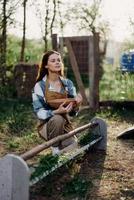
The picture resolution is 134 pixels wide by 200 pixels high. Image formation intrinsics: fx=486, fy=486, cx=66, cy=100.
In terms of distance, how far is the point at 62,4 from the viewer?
12.3m

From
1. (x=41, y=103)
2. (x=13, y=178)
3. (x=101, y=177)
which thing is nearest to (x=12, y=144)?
(x=41, y=103)

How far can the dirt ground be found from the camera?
14.8 ft

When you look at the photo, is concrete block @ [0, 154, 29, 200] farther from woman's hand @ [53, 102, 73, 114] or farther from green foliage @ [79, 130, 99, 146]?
green foliage @ [79, 130, 99, 146]

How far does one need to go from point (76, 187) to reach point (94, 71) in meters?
5.20

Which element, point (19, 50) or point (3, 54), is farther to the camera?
point (19, 50)

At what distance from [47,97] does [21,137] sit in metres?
2.23

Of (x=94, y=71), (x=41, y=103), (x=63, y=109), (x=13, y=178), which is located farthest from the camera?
(x=94, y=71)

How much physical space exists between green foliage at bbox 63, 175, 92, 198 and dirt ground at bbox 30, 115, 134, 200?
4 centimetres

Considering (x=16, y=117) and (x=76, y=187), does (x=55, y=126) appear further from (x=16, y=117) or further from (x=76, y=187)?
(x=16, y=117)

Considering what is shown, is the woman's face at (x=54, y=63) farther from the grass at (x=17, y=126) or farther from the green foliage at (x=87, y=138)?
the grass at (x=17, y=126)

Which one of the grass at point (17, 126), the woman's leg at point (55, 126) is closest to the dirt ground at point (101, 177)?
the woman's leg at point (55, 126)

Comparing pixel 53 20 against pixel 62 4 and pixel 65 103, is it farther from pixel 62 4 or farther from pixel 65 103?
pixel 65 103

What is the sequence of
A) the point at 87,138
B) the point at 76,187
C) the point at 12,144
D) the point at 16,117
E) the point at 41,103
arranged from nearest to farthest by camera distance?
1. the point at 76,187
2. the point at 41,103
3. the point at 87,138
4. the point at 12,144
5. the point at 16,117

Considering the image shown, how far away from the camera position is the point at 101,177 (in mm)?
5102
